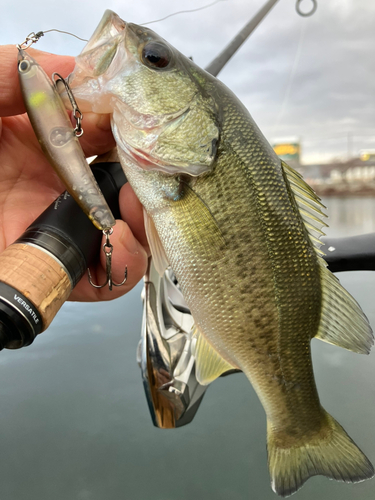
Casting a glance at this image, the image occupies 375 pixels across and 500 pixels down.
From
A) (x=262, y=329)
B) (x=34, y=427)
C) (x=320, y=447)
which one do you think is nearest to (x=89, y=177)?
(x=262, y=329)

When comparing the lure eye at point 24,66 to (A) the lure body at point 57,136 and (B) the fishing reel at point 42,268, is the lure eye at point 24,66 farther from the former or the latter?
(B) the fishing reel at point 42,268

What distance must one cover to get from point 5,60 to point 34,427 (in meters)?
2.50

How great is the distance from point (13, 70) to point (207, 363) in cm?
98

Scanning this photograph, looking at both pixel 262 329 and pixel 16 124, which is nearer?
pixel 262 329

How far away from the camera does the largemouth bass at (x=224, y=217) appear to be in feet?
2.63

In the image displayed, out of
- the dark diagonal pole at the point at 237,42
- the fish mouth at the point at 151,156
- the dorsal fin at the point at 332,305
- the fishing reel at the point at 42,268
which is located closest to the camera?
the fishing reel at the point at 42,268

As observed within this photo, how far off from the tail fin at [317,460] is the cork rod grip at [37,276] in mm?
757

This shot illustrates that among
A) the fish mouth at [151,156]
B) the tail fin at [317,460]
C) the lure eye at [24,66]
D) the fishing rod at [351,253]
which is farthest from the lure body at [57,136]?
the fishing rod at [351,253]

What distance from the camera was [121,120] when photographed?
2.66 ft

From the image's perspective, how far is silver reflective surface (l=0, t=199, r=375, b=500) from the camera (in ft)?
6.77

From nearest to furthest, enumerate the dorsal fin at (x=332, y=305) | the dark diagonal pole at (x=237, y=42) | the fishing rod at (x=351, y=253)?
1. the dorsal fin at (x=332, y=305)
2. the fishing rod at (x=351, y=253)
3. the dark diagonal pole at (x=237, y=42)

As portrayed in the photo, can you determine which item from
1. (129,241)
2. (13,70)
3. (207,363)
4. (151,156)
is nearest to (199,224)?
(151,156)

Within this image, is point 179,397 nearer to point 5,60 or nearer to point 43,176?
point 43,176

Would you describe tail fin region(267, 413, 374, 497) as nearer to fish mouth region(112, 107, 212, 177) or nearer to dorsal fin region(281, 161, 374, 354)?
dorsal fin region(281, 161, 374, 354)
